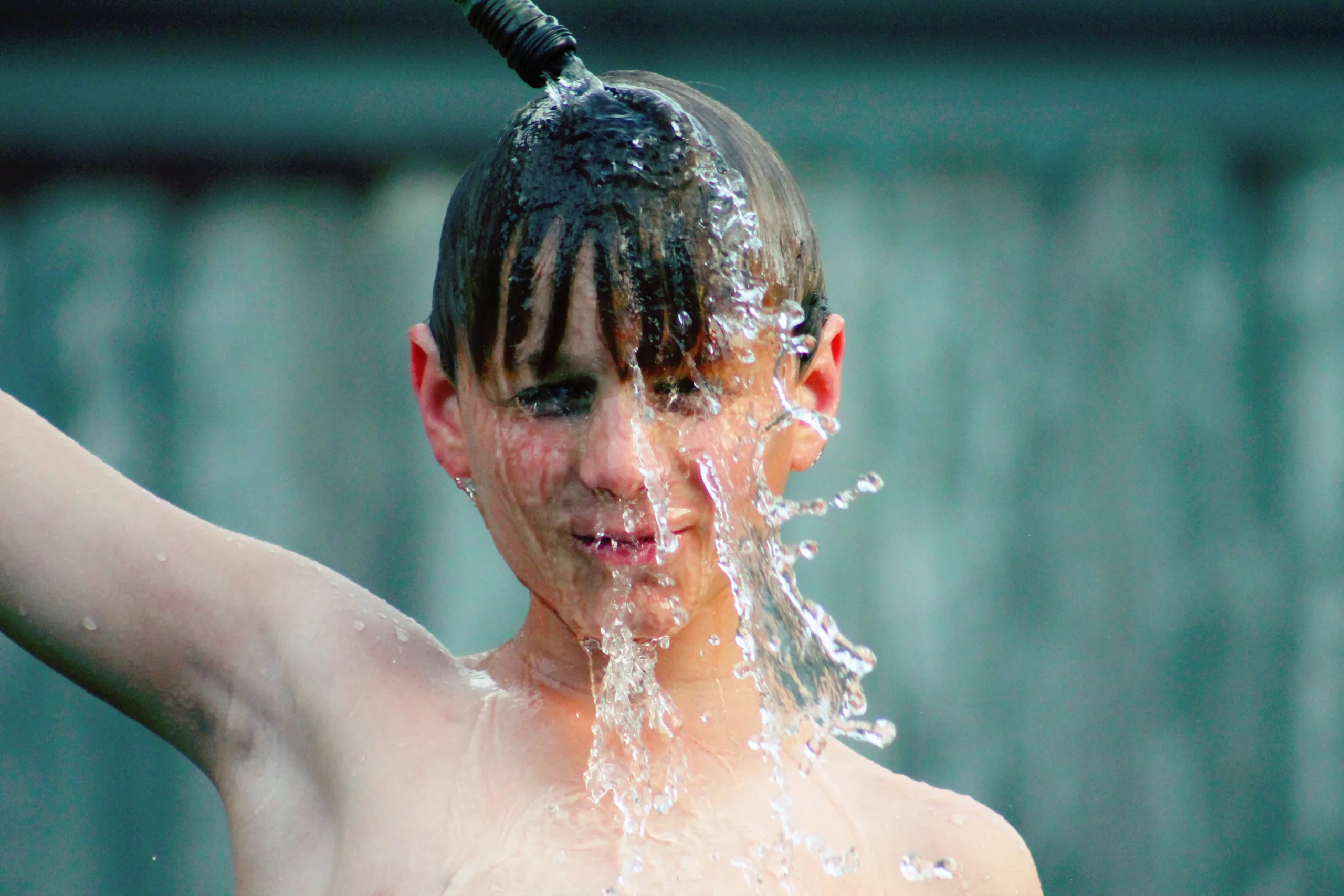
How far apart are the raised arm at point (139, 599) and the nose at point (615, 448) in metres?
0.36

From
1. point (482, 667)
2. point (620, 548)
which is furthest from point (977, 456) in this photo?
point (620, 548)

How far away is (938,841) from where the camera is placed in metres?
1.38

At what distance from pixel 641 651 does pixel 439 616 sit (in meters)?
2.36

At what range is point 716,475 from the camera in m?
1.26

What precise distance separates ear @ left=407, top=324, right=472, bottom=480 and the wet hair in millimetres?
69

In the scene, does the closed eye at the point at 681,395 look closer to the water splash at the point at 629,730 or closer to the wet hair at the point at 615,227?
the wet hair at the point at 615,227

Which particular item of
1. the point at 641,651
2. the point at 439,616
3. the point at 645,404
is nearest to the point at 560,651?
the point at 641,651

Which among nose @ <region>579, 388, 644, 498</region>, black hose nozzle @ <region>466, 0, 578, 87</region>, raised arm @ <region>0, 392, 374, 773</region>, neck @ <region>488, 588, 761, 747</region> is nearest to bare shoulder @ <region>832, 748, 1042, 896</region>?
neck @ <region>488, 588, 761, 747</region>

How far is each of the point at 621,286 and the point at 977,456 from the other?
8.57 feet

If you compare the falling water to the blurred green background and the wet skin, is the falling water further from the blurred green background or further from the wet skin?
the blurred green background

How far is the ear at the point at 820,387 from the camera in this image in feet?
4.57

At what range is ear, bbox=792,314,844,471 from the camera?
1.39 meters

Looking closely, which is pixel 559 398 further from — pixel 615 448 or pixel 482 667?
pixel 482 667

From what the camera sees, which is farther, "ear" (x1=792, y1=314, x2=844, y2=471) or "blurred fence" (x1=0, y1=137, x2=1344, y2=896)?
"blurred fence" (x1=0, y1=137, x2=1344, y2=896)
